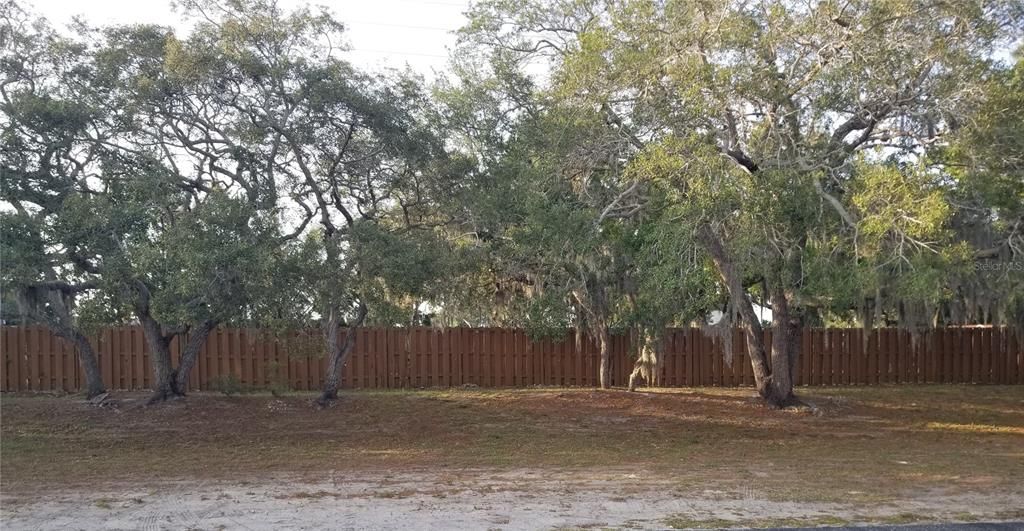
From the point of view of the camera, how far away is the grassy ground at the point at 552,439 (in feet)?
40.3

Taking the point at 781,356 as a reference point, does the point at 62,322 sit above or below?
above

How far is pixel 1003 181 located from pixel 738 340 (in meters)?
12.0

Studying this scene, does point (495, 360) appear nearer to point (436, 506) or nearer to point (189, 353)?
point (189, 353)

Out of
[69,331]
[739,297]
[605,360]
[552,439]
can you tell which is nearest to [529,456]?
[552,439]

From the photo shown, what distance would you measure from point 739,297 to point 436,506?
31.3 ft

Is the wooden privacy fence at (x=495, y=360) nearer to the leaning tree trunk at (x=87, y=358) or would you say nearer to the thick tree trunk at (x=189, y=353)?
the thick tree trunk at (x=189, y=353)

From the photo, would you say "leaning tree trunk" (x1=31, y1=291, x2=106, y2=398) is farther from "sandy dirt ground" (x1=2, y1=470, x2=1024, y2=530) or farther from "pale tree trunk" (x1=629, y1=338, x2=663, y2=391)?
"pale tree trunk" (x1=629, y1=338, x2=663, y2=391)

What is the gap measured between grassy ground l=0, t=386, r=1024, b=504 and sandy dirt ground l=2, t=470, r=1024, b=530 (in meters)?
0.60

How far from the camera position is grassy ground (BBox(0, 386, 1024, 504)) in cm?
1228

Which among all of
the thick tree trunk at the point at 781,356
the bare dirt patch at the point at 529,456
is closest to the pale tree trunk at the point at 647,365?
the bare dirt patch at the point at 529,456

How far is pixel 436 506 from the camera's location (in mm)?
10023

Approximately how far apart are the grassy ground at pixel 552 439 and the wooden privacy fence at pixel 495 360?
82.6 inches

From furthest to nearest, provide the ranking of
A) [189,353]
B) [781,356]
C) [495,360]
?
[495,360], [781,356], [189,353]

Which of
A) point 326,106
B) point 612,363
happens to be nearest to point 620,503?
point 326,106
